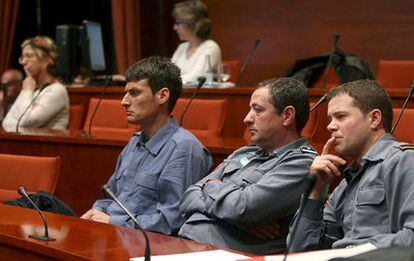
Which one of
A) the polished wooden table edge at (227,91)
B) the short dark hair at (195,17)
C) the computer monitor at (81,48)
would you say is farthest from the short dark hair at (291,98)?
the computer monitor at (81,48)

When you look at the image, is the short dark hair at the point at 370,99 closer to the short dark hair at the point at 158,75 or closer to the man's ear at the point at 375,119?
the man's ear at the point at 375,119

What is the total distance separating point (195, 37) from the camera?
6.34 m

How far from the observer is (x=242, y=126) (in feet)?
17.2

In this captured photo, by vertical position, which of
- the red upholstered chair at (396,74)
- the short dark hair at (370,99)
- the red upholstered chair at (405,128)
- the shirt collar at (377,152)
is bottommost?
the red upholstered chair at (396,74)

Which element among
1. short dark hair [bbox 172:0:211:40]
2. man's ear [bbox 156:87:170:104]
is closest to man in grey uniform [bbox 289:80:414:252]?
man's ear [bbox 156:87:170:104]

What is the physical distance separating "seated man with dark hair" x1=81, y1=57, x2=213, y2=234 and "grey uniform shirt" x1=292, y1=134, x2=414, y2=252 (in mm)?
779

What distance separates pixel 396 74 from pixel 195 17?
62.5 inches

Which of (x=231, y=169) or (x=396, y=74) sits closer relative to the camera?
(x=231, y=169)

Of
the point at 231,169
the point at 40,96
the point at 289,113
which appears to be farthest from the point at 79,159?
the point at 289,113

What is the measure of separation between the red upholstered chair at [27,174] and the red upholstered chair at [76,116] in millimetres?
2208

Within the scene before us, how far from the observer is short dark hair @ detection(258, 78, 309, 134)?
3.00 metres

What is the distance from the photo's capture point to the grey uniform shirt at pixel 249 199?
9.17 feet

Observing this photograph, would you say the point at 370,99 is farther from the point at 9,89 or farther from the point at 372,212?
the point at 9,89

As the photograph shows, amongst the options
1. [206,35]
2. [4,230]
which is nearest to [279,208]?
[4,230]
